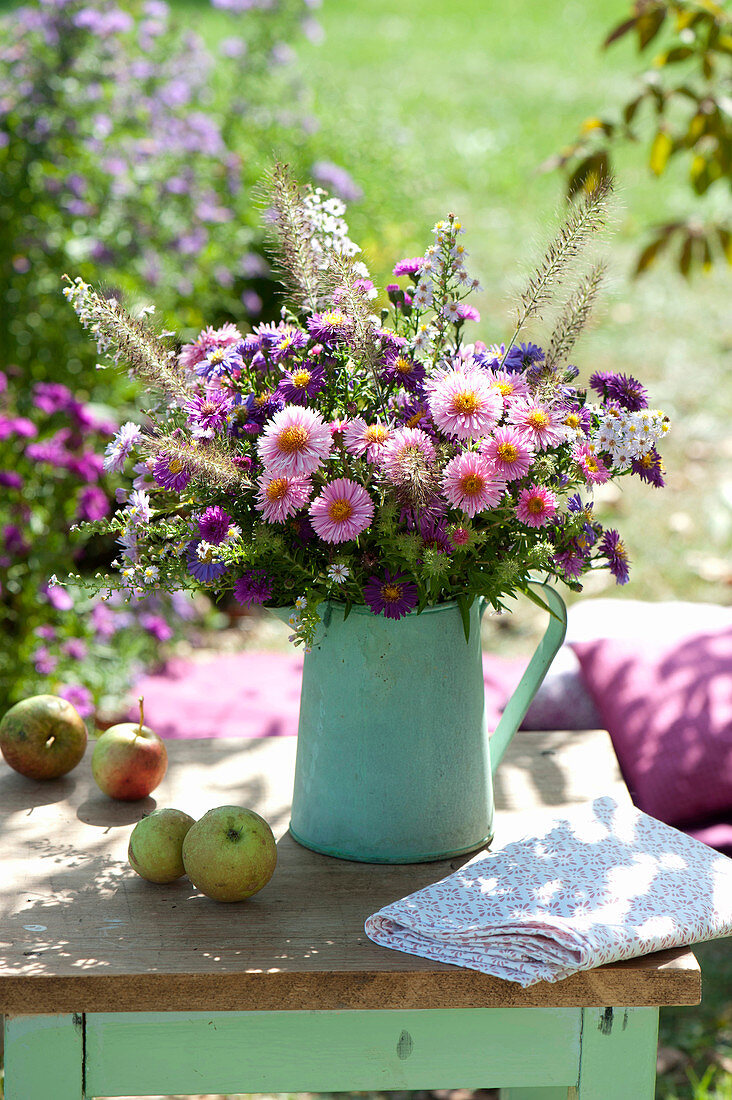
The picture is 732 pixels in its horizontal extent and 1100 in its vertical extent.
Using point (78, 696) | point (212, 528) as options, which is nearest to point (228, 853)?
point (212, 528)

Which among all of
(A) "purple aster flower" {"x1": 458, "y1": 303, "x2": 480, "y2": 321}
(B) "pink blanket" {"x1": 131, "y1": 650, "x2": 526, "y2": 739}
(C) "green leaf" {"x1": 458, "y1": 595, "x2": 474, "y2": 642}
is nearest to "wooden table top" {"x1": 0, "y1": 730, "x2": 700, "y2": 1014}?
(C) "green leaf" {"x1": 458, "y1": 595, "x2": 474, "y2": 642}

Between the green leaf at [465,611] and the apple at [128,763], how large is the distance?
426mm

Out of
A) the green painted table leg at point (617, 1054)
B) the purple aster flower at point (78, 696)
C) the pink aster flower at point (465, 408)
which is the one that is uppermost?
the pink aster flower at point (465, 408)

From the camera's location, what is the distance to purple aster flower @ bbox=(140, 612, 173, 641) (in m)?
3.15

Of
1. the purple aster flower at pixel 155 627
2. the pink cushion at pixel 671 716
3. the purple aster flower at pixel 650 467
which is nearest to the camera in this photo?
the purple aster flower at pixel 650 467

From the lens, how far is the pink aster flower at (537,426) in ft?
3.78

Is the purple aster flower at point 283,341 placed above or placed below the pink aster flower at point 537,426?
above

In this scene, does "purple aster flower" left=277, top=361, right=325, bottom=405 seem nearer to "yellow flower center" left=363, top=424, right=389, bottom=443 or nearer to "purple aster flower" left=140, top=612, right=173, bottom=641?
"yellow flower center" left=363, top=424, right=389, bottom=443

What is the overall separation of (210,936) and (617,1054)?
0.42 m

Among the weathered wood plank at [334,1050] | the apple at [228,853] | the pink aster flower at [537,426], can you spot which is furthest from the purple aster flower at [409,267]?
the weathered wood plank at [334,1050]

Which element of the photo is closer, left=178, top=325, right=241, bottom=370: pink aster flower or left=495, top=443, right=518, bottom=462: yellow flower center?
left=495, top=443, right=518, bottom=462: yellow flower center

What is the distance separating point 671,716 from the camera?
2.06 m

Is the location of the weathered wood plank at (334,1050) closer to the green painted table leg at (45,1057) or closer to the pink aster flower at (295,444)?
the green painted table leg at (45,1057)

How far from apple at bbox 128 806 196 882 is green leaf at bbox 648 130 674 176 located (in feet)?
6.10
